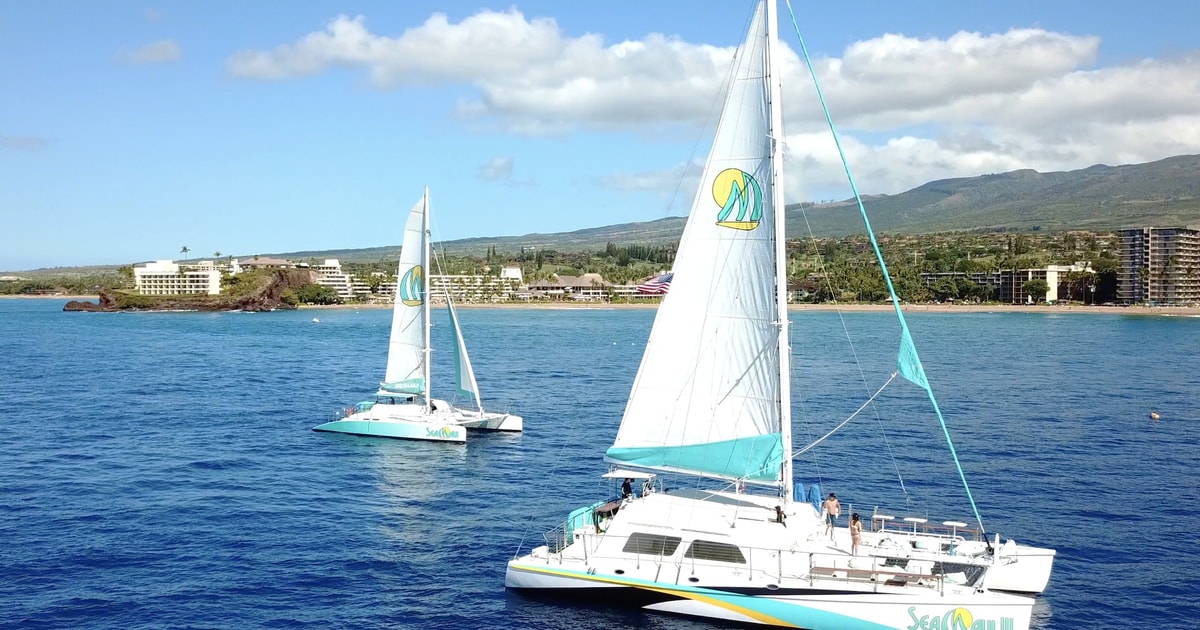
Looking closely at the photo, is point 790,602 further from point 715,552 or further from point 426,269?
point 426,269

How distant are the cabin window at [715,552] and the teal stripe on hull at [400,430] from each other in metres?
29.8

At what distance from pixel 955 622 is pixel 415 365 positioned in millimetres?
39849

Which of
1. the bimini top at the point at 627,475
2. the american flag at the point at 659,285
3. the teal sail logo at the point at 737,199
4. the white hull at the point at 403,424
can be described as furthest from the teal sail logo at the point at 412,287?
the teal sail logo at the point at 737,199

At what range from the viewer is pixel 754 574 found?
26.9 meters

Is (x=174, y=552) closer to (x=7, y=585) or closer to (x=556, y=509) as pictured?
(x=7, y=585)

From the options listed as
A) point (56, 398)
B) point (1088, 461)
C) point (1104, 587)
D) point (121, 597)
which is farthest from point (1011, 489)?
point (56, 398)

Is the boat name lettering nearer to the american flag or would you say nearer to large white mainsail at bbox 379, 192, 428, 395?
the american flag

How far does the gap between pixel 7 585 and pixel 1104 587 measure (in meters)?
33.5

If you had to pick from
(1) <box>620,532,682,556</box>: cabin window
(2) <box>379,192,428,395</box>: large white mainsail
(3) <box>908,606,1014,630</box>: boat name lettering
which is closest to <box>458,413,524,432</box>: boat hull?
(2) <box>379,192,428,395</box>: large white mainsail

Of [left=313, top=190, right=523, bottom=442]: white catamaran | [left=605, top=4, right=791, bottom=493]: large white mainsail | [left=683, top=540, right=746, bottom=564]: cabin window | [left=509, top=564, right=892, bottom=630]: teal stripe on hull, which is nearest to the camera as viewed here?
[left=509, top=564, right=892, bottom=630]: teal stripe on hull

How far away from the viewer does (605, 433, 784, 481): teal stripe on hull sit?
27562 mm

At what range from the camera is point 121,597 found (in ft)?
97.7

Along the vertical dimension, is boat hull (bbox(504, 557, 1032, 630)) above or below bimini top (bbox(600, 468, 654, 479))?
below

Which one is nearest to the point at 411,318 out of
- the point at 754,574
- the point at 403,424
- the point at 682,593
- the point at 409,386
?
the point at 409,386
